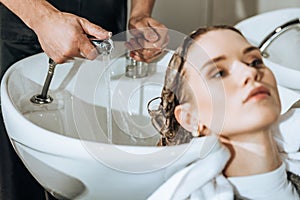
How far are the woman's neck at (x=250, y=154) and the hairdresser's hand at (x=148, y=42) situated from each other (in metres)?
0.19

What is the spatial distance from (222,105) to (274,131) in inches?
Answer: 4.7

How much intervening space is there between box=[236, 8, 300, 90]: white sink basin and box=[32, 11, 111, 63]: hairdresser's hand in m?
0.28

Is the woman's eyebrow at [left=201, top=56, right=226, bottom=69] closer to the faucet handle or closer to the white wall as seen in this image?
the faucet handle

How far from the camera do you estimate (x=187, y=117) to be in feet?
2.23

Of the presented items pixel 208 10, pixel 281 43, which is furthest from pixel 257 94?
pixel 208 10

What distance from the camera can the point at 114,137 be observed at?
0.81 m

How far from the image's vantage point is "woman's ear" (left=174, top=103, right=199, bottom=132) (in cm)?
67

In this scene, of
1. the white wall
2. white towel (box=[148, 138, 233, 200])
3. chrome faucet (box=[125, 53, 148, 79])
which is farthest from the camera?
the white wall

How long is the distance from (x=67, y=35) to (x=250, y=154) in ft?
0.93

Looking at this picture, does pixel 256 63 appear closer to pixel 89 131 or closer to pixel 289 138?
pixel 289 138

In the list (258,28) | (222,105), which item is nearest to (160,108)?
(222,105)

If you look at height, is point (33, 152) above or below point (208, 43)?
below

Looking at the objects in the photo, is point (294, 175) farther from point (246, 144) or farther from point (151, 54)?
point (151, 54)

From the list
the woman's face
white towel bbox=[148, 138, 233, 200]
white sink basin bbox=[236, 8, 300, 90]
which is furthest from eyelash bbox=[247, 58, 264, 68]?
white sink basin bbox=[236, 8, 300, 90]
